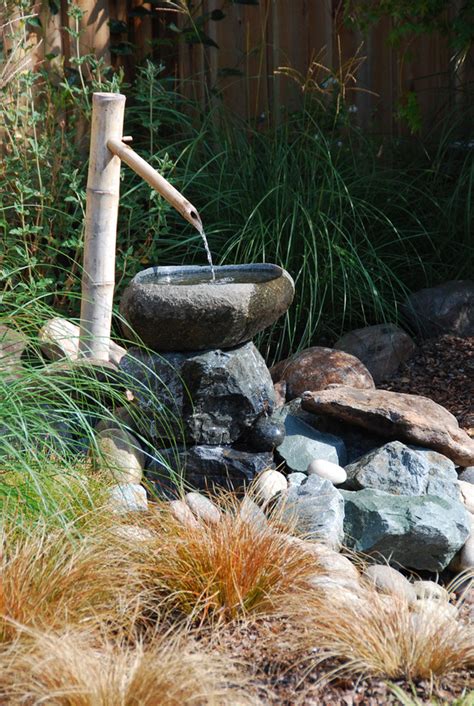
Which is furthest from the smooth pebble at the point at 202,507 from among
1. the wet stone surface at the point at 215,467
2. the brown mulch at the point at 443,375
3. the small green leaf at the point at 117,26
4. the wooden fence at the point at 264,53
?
the small green leaf at the point at 117,26

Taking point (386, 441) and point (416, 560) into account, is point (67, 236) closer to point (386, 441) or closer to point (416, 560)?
point (386, 441)

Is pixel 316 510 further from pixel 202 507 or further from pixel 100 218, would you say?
pixel 100 218

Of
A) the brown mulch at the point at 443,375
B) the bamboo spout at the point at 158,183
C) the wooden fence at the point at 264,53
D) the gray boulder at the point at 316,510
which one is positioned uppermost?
the wooden fence at the point at 264,53

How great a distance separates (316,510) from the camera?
3.81 metres

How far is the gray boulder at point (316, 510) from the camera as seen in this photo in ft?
12.1

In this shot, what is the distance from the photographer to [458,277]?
6508mm

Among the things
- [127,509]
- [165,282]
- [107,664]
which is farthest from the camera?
[165,282]

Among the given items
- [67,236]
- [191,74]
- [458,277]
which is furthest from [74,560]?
[191,74]

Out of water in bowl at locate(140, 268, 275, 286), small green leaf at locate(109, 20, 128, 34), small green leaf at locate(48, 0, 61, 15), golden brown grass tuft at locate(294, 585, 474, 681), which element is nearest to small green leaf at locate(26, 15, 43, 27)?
small green leaf at locate(48, 0, 61, 15)

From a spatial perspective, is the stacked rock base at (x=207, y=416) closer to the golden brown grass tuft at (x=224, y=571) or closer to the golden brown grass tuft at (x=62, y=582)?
the golden brown grass tuft at (x=224, y=571)

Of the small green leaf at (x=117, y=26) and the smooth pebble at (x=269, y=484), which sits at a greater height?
the small green leaf at (x=117, y=26)

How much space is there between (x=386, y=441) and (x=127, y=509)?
58.1 inches

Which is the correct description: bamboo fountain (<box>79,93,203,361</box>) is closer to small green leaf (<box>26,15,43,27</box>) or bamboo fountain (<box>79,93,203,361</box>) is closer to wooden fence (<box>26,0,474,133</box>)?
small green leaf (<box>26,15,43,27</box>)

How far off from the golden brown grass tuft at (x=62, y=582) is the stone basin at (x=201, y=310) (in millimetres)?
1183
